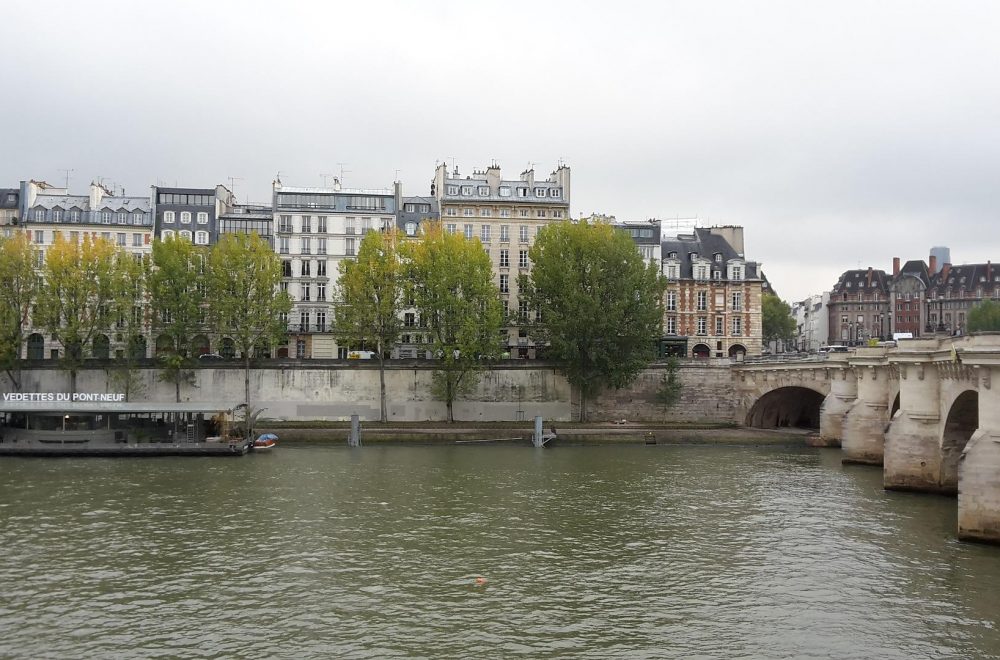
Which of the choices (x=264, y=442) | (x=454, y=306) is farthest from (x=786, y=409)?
(x=264, y=442)

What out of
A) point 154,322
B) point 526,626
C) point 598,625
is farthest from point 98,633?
point 154,322

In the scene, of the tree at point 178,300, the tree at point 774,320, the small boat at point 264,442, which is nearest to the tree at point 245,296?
the tree at point 178,300

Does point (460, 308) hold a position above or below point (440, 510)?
above

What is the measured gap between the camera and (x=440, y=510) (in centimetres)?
3722

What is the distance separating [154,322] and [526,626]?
5987 cm

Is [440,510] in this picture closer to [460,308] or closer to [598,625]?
[598,625]

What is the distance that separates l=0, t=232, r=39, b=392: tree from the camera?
68812 millimetres

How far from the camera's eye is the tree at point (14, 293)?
6881 cm

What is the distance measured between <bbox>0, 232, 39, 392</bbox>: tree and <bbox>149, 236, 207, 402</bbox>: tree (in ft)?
31.0

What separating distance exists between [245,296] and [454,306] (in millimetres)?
17466

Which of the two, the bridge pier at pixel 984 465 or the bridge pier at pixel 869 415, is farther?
the bridge pier at pixel 869 415

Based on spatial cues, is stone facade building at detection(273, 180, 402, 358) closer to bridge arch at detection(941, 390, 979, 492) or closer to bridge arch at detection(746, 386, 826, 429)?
bridge arch at detection(746, 386, 826, 429)

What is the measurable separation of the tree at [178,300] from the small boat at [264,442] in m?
12.7

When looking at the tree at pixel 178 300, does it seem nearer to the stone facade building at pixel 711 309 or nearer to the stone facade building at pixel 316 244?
the stone facade building at pixel 316 244
